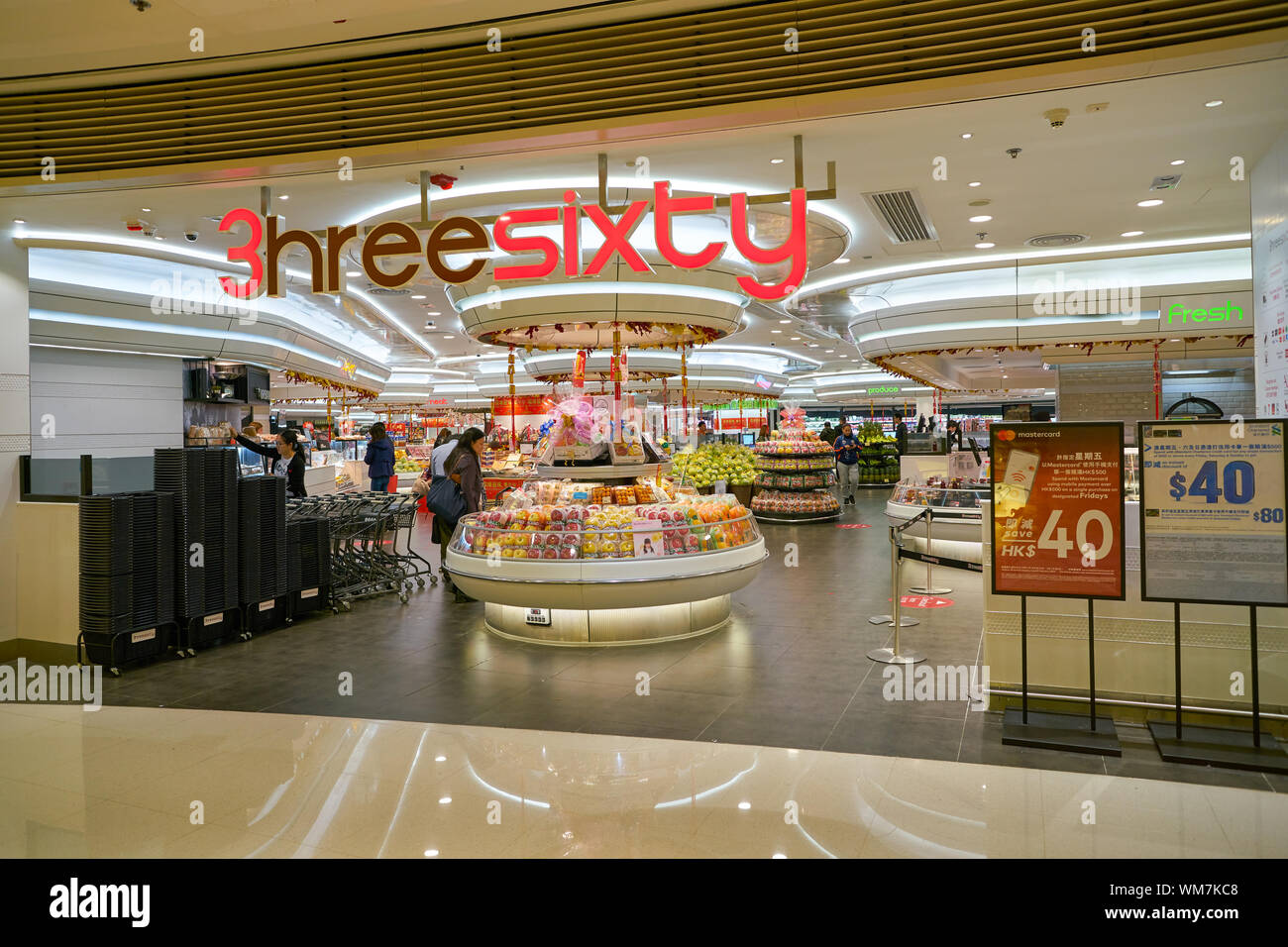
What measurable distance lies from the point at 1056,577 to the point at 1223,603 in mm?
731

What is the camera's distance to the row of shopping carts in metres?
7.90

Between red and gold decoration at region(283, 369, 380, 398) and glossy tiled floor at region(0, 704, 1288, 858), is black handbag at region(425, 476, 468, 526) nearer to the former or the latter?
glossy tiled floor at region(0, 704, 1288, 858)

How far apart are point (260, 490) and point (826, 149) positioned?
512 cm

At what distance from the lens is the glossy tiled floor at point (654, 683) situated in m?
4.10

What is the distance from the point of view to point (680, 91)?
4.18 meters

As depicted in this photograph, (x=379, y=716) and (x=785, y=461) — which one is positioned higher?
(x=785, y=461)

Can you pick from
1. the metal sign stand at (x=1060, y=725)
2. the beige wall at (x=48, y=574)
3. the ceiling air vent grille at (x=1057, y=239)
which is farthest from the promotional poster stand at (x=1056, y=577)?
the beige wall at (x=48, y=574)

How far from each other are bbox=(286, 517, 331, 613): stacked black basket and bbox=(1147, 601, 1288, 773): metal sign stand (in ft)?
21.1

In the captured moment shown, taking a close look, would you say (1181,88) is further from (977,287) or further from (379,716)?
(977,287)

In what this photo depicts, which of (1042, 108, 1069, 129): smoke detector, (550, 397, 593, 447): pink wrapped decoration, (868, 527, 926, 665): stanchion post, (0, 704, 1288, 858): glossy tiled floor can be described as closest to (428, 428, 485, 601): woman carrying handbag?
(550, 397, 593, 447): pink wrapped decoration

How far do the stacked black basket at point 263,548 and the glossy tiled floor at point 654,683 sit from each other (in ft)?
0.88

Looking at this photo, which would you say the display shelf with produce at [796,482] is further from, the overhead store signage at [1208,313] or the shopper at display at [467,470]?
the shopper at display at [467,470]

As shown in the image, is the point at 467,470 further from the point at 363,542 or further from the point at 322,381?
the point at 322,381
